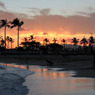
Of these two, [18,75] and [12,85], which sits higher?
[12,85]

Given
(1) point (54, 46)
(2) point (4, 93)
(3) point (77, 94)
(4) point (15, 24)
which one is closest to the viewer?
(3) point (77, 94)

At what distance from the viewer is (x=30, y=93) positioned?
13969mm

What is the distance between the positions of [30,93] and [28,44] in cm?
17038

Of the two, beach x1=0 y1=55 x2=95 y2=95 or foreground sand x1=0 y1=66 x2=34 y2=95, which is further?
beach x1=0 y1=55 x2=95 y2=95

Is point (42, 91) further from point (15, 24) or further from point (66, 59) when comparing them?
point (15, 24)

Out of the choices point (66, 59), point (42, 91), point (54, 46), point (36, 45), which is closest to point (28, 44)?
point (36, 45)

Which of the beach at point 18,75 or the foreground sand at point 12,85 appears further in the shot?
the beach at point 18,75

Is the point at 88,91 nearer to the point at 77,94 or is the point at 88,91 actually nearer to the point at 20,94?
the point at 77,94

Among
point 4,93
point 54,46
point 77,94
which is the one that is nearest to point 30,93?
point 4,93

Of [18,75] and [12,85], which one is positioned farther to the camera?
[18,75]

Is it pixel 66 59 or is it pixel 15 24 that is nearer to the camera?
pixel 66 59

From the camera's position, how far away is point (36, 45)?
18962 cm

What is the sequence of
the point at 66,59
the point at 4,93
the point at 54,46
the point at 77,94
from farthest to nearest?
the point at 54,46 → the point at 66,59 → the point at 4,93 → the point at 77,94

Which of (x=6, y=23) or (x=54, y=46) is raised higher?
(x=6, y=23)
